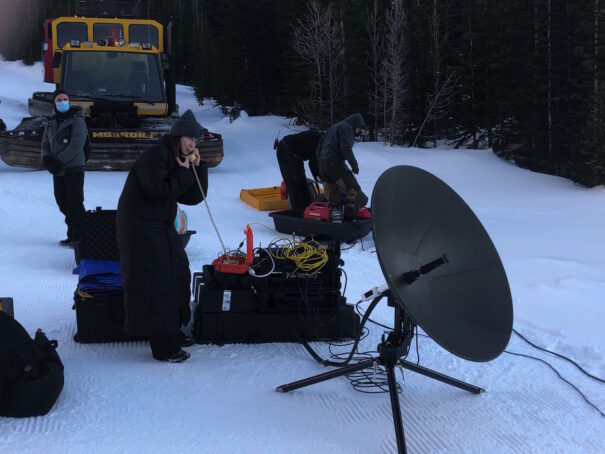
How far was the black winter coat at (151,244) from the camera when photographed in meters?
3.66

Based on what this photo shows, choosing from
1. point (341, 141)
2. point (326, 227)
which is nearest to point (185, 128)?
point (326, 227)

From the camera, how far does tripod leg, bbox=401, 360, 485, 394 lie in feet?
11.2

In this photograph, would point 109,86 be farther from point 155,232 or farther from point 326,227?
point 155,232

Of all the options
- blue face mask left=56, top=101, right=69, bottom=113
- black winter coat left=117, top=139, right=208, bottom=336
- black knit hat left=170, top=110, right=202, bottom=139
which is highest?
blue face mask left=56, top=101, right=69, bottom=113

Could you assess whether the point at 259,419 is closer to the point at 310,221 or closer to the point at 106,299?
the point at 106,299

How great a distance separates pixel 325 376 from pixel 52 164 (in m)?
4.17

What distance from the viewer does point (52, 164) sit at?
6340mm

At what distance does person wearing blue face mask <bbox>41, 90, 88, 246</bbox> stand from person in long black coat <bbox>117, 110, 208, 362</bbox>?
287 centimetres

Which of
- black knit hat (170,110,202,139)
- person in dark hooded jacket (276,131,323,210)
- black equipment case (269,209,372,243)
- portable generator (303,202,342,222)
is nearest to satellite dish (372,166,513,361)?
black knit hat (170,110,202,139)

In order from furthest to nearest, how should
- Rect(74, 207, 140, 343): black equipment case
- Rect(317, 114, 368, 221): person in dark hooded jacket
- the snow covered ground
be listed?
Rect(317, 114, 368, 221): person in dark hooded jacket
Rect(74, 207, 140, 343): black equipment case
the snow covered ground

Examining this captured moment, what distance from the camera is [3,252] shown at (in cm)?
660

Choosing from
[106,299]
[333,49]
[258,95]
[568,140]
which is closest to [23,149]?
[106,299]

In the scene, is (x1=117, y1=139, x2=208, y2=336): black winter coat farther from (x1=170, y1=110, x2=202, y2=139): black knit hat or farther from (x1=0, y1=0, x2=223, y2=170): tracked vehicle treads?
(x1=0, y1=0, x2=223, y2=170): tracked vehicle treads

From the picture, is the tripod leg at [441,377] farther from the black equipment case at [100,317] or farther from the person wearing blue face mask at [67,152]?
the person wearing blue face mask at [67,152]
